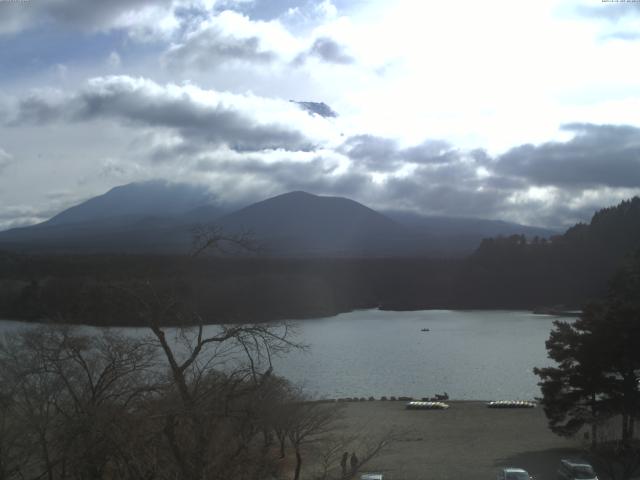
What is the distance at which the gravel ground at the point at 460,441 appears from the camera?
12641 millimetres

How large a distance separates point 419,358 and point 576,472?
24134 millimetres

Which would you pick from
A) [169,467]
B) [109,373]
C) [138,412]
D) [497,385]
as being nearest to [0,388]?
[109,373]

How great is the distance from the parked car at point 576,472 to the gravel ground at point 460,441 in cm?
106

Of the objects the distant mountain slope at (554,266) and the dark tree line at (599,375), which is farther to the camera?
the distant mountain slope at (554,266)

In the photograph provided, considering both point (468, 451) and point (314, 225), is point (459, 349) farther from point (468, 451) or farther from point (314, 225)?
point (314, 225)

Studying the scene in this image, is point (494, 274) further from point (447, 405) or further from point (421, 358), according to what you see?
point (447, 405)

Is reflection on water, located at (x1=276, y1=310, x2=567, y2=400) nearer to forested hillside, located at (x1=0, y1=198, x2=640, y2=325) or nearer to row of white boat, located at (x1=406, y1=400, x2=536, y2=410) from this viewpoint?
row of white boat, located at (x1=406, y1=400, x2=536, y2=410)

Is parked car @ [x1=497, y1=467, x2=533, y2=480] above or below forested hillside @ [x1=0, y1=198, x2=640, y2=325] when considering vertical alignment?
below

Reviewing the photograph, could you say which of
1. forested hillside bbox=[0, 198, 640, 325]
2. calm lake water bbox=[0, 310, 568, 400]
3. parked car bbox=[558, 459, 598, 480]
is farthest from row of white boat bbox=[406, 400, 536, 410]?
forested hillside bbox=[0, 198, 640, 325]

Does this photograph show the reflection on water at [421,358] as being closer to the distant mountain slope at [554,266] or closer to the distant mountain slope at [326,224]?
the distant mountain slope at [554,266]

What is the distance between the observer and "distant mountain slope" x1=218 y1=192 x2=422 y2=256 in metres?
133

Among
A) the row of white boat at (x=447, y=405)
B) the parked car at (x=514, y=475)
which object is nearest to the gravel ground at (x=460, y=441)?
the row of white boat at (x=447, y=405)

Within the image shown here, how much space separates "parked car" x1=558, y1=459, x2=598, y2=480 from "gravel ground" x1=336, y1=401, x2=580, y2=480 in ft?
3.48

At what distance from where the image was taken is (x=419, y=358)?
34.0 metres
